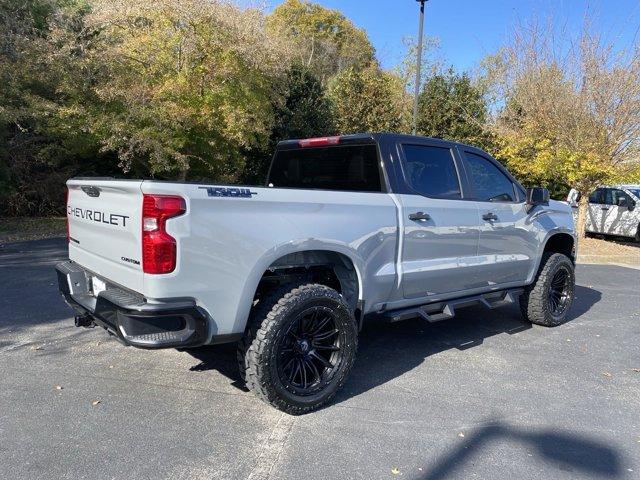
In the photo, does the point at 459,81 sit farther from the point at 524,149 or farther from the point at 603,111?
the point at 603,111

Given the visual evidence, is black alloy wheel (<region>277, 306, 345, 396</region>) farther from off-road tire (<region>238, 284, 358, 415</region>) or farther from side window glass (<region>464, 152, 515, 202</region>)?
side window glass (<region>464, 152, 515, 202</region>)

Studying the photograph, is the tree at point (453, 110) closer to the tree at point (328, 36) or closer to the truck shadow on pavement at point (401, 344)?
the truck shadow on pavement at point (401, 344)

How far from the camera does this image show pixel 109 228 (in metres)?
3.44

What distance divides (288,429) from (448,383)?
4.93 ft

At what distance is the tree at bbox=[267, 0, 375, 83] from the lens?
3700cm

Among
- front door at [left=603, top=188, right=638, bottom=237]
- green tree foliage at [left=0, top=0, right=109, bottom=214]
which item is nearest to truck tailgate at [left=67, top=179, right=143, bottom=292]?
green tree foliage at [left=0, top=0, right=109, bottom=214]

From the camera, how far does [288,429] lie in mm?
3400

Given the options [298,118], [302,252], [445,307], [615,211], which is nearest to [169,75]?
[298,118]

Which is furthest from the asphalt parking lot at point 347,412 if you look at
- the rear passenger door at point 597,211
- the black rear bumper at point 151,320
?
the rear passenger door at point 597,211

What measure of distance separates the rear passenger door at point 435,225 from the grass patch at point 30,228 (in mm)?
9690

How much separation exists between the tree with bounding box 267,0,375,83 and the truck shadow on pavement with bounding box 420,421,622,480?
34.1 m

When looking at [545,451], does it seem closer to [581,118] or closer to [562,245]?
[562,245]

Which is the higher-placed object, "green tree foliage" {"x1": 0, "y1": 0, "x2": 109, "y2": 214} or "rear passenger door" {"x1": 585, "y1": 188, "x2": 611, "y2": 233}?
"green tree foliage" {"x1": 0, "y1": 0, "x2": 109, "y2": 214}

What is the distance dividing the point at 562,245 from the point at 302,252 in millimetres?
4128
